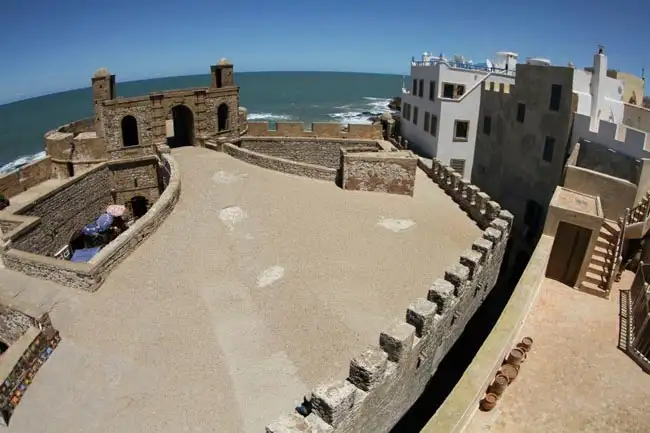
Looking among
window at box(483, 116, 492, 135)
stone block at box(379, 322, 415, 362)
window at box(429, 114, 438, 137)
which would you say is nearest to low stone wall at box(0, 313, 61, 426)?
stone block at box(379, 322, 415, 362)

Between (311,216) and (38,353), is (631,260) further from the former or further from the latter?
(38,353)

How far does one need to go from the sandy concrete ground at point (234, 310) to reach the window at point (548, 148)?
5.54 meters

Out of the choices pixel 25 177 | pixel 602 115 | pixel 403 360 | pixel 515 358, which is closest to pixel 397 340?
pixel 403 360

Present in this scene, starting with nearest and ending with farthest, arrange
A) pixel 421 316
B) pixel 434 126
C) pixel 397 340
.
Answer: pixel 397 340 < pixel 421 316 < pixel 434 126

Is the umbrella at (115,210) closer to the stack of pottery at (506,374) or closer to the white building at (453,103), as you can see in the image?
the white building at (453,103)

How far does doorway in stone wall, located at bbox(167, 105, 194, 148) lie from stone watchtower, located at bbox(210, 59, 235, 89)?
104 inches

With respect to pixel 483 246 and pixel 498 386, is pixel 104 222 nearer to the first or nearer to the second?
pixel 483 246

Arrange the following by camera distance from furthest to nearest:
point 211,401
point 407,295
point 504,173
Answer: point 504,173 → point 407,295 → point 211,401

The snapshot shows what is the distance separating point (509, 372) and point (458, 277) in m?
2.55

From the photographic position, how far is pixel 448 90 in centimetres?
2730

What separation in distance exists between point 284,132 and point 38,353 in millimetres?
22265

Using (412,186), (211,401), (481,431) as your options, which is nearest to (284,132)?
(412,186)

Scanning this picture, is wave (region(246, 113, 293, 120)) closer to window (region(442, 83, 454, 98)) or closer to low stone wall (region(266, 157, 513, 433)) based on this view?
window (region(442, 83, 454, 98))

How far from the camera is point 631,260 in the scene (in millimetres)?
14172
